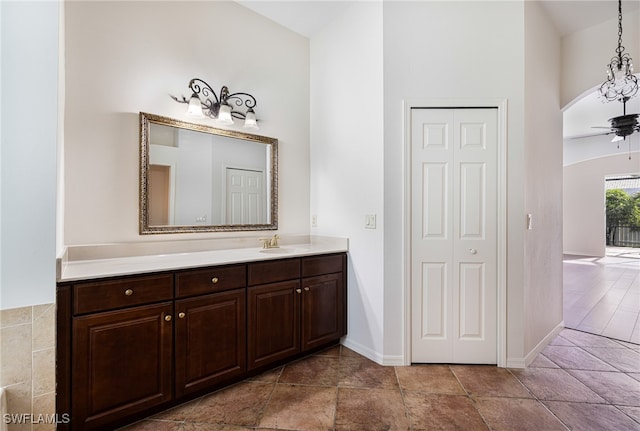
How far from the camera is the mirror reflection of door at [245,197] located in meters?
2.47

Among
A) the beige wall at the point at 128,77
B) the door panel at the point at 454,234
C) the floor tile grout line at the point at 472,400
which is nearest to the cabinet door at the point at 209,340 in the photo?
the beige wall at the point at 128,77

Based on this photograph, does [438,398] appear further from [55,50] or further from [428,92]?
[55,50]

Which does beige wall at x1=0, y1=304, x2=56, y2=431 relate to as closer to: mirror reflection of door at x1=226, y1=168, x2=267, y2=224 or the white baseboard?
mirror reflection of door at x1=226, y1=168, x2=267, y2=224

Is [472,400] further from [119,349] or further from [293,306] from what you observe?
[119,349]

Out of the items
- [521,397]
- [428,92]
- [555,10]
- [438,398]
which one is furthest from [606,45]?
[438,398]

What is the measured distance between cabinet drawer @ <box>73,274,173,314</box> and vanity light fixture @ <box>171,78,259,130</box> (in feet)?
4.24

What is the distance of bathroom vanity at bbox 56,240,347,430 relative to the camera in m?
1.38

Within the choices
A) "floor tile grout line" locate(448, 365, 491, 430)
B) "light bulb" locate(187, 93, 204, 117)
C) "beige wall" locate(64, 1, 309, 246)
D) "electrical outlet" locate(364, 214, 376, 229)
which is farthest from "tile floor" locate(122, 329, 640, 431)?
"light bulb" locate(187, 93, 204, 117)

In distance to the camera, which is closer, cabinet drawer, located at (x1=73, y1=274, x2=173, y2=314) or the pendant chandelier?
cabinet drawer, located at (x1=73, y1=274, x2=173, y2=314)

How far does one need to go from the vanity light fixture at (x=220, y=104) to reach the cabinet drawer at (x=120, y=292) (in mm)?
1293

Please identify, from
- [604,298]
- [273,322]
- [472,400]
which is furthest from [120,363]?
[604,298]

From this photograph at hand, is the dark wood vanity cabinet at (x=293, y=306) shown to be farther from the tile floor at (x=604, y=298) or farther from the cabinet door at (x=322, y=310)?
the tile floor at (x=604, y=298)

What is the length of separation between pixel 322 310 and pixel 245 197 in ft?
3.93

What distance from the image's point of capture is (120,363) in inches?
58.3
